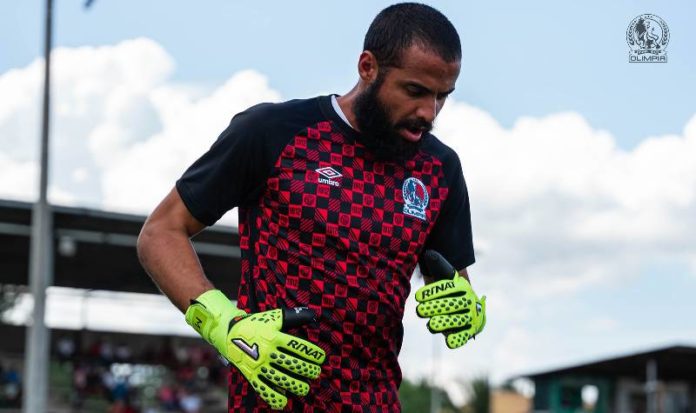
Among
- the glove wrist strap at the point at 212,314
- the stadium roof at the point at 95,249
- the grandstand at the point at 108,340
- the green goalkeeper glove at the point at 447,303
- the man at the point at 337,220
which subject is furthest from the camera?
the grandstand at the point at 108,340

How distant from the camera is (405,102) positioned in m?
3.86

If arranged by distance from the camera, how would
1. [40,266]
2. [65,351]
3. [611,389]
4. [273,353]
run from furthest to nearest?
1. [611,389]
2. [65,351]
3. [40,266]
4. [273,353]

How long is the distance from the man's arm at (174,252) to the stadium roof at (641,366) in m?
38.3

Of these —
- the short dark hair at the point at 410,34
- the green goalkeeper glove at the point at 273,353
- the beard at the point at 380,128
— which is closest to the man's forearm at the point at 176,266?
the green goalkeeper glove at the point at 273,353

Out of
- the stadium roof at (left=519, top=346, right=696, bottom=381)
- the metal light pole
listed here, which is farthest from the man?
the stadium roof at (left=519, top=346, right=696, bottom=381)

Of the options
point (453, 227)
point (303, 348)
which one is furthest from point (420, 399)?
point (303, 348)

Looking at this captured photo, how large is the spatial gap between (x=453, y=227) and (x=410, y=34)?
0.80 metres

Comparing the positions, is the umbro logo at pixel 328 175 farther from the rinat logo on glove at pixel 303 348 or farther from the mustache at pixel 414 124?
the rinat logo on glove at pixel 303 348

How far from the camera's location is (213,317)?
3.65 meters

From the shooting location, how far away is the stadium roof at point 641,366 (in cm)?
4159

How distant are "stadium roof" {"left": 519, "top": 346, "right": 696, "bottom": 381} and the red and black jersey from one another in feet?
125

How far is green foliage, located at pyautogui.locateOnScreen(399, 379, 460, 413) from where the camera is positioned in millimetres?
58519

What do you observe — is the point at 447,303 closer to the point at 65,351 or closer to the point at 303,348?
the point at 303,348

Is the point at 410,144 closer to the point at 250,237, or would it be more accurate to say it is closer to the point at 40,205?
the point at 250,237
